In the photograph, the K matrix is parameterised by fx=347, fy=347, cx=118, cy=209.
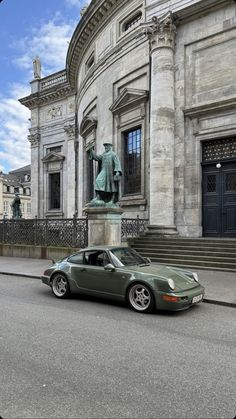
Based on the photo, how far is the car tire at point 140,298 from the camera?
6668 mm

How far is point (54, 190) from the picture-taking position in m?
33.5

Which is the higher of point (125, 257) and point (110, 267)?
point (125, 257)

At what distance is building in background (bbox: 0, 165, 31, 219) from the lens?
300 feet

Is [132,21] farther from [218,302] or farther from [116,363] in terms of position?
[116,363]

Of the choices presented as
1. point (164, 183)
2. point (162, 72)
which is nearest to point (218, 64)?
point (162, 72)

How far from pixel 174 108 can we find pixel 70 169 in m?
15.9

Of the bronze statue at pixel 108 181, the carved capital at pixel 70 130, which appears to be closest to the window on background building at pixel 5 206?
the carved capital at pixel 70 130

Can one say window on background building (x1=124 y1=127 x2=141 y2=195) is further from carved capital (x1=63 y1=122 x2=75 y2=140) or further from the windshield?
carved capital (x1=63 y1=122 x2=75 y2=140)

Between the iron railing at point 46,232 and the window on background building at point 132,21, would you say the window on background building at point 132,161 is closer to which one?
the iron railing at point 46,232

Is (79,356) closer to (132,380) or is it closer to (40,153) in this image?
(132,380)

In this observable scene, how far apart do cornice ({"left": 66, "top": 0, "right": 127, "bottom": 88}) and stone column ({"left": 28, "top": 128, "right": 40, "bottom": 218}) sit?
7.54m

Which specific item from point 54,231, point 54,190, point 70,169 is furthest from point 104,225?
point 54,190

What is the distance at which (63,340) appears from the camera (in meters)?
5.12

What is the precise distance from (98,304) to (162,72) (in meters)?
12.7
